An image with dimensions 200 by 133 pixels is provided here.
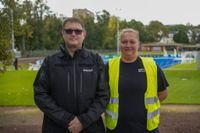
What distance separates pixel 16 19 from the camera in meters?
10.0

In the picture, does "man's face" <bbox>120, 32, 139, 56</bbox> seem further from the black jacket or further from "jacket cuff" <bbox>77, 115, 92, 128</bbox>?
"jacket cuff" <bbox>77, 115, 92, 128</bbox>

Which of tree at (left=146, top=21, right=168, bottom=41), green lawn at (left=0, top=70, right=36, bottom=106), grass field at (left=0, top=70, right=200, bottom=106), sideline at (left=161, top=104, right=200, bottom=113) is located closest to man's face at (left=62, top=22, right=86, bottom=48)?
sideline at (left=161, top=104, right=200, bottom=113)

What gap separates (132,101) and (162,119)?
5529 mm

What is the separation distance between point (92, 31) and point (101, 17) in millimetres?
10500

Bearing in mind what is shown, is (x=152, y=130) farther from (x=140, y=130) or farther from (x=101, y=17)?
(x=101, y=17)

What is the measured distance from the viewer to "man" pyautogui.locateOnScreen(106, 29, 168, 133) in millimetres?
4207

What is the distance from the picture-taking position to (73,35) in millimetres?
4027

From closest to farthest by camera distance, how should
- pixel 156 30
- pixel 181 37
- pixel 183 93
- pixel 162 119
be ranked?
pixel 162 119
pixel 183 93
pixel 156 30
pixel 181 37

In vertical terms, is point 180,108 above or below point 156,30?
below

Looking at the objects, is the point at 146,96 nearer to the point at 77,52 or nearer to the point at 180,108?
the point at 77,52

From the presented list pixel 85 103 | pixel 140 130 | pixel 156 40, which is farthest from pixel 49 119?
pixel 156 40

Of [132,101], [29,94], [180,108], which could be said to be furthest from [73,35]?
[29,94]

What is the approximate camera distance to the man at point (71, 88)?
393cm

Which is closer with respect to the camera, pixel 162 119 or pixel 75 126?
pixel 75 126
